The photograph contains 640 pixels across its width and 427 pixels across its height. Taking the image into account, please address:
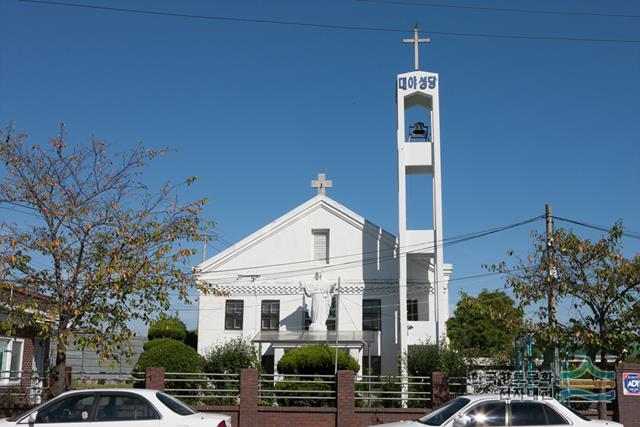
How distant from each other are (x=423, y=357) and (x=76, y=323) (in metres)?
13.7

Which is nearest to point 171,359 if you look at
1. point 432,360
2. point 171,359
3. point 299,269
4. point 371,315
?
point 171,359

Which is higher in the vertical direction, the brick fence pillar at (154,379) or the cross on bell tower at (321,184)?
the cross on bell tower at (321,184)

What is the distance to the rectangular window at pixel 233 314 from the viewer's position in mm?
31000

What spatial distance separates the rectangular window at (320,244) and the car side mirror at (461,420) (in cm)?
1977

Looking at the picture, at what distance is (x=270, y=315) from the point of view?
1221 inches

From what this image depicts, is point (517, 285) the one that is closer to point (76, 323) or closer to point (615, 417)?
point (615, 417)

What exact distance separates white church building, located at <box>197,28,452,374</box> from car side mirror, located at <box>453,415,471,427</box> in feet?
52.6

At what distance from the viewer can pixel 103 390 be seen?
40.1 ft

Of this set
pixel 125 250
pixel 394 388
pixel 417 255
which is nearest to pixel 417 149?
pixel 417 255

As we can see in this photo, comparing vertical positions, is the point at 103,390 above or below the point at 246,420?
above

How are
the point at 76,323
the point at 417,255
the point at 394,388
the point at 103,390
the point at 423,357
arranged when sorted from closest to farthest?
the point at 103,390 < the point at 76,323 < the point at 394,388 < the point at 423,357 < the point at 417,255

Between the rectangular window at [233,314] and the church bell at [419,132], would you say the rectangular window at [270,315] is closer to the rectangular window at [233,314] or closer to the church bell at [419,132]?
the rectangular window at [233,314]

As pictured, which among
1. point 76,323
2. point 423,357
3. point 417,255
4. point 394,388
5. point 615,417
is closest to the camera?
point 76,323

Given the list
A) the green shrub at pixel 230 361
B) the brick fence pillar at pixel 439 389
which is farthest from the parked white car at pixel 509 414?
the green shrub at pixel 230 361
